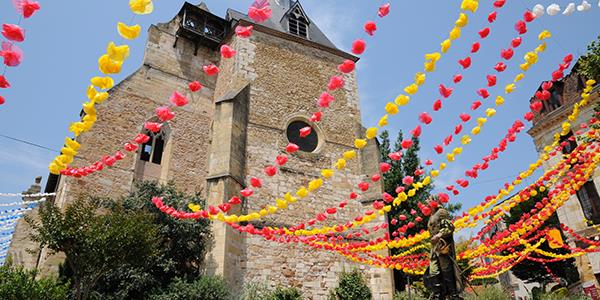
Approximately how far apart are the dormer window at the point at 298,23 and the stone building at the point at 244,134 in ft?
0.16

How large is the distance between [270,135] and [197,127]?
3.43 meters

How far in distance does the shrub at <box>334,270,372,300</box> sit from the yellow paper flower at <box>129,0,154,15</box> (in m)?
9.11

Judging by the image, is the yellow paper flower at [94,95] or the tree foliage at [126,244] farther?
the tree foliage at [126,244]

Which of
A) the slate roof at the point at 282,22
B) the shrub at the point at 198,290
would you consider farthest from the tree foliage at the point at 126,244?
the slate roof at the point at 282,22

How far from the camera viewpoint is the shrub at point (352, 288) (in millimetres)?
10461

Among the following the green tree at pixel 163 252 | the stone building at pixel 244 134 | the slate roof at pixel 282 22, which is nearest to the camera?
the green tree at pixel 163 252

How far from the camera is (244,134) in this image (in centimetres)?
1128

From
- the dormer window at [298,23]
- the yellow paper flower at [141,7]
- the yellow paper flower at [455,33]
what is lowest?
the yellow paper flower at [141,7]

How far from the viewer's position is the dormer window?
15562 millimetres

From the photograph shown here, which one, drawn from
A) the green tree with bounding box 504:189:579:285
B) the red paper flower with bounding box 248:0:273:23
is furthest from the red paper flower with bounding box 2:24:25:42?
the green tree with bounding box 504:189:579:285

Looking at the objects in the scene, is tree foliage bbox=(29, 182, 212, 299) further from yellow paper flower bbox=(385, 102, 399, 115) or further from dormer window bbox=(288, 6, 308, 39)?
dormer window bbox=(288, 6, 308, 39)

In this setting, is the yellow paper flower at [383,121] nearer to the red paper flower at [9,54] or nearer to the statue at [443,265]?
the statue at [443,265]

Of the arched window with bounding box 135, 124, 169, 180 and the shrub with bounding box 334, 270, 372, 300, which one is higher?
the arched window with bounding box 135, 124, 169, 180

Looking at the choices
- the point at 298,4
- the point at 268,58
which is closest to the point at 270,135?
the point at 268,58
